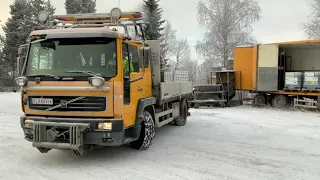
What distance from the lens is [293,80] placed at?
55.2 feet

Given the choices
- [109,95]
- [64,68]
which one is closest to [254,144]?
[109,95]

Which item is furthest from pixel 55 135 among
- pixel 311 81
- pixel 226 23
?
pixel 226 23

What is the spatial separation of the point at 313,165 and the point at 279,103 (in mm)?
11855

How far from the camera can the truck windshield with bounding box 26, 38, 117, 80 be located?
603 cm

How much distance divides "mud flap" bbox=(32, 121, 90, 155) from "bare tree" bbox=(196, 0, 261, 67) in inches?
1190

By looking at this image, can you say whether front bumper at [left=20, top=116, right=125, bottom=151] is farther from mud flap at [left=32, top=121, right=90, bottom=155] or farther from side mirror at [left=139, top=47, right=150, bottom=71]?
side mirror at [left=139, top=47, right=150, bottom=71]

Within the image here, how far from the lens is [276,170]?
Result: 601 centimetres

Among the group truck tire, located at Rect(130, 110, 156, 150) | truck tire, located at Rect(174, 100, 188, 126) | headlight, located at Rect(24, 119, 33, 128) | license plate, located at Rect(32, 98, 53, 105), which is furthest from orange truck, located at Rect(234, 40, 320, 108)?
headlight, located at Rect(24, 119, 33, 128)

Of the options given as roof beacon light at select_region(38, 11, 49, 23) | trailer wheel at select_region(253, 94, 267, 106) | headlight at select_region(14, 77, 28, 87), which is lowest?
trailer wheel at select_region(253, 94, 267, 106)

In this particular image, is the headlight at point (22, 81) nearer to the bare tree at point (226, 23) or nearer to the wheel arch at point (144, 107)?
the wheel arch at point (144, 107)

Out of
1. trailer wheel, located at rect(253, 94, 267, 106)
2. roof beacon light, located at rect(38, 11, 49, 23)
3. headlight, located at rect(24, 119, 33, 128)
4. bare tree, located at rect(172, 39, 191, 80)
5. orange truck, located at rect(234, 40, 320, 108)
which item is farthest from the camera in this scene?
bare tree, located at rect(172, 39, 191, 80)

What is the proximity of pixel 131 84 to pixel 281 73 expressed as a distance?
47.2 feet

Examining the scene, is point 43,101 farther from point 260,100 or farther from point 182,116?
point 260,100

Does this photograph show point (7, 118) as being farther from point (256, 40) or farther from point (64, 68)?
point (256, 40)
